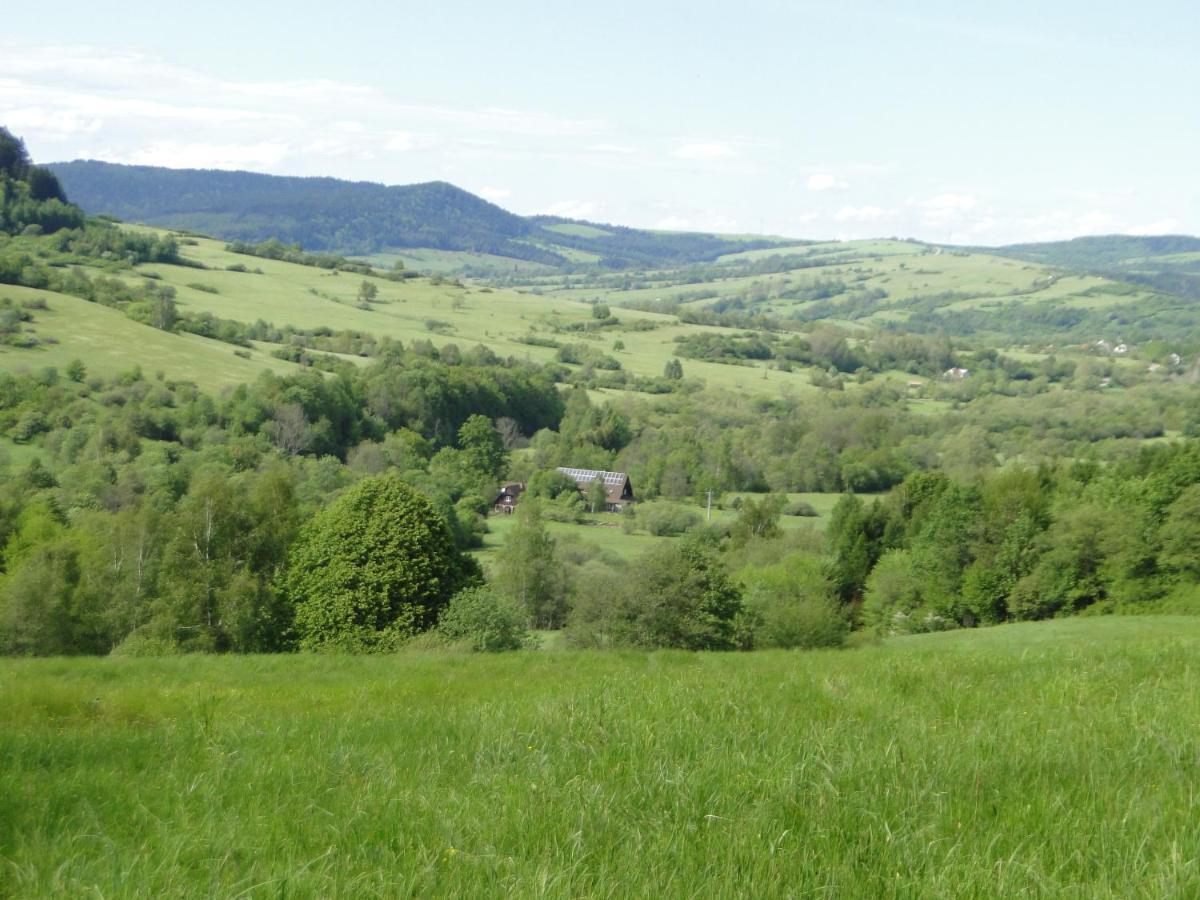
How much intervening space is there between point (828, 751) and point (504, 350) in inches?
6063

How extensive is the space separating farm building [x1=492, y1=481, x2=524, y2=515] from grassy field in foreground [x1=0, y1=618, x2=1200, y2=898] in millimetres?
88824

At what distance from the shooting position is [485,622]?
33.3 m

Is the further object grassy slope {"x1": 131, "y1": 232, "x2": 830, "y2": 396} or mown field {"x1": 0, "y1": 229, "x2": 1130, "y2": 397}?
grassy slope {"x1": 131, "y1": 232, "x2": 830, "y2": 396}

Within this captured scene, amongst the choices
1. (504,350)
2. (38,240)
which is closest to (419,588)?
(504,350)

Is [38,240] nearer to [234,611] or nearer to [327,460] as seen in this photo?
[327,460]

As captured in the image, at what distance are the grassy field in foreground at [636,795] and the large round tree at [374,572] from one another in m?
27.1

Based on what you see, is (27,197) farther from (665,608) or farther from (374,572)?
(665,608)

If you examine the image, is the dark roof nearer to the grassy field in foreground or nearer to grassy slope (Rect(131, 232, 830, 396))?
grassy slope (Rect(131, 232, 830, 396))

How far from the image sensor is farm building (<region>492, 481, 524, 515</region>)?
98488mm

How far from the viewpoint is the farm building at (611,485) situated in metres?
102

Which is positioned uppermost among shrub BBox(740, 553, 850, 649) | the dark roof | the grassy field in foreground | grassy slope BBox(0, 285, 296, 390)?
the grassy field in foreground

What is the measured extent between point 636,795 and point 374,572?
32564 millimetres

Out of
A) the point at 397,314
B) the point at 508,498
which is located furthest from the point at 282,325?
the point at 508,498

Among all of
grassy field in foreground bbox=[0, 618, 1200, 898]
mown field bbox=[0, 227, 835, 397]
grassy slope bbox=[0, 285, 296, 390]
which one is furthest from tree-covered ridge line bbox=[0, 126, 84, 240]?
grassy field in foreground bbox=[0, 618, 1200, 898]
